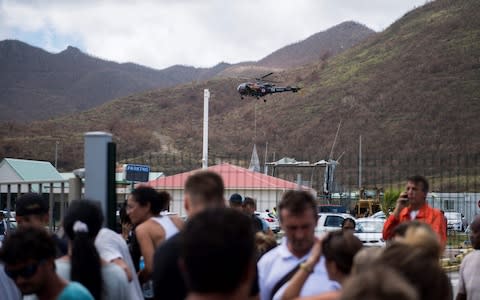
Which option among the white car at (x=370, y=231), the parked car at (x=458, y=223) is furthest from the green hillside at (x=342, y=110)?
the white car at (x=370, y=231)

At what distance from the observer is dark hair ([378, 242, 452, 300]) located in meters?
2.99

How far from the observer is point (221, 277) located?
2.62m

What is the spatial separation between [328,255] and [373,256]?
3.68 feet

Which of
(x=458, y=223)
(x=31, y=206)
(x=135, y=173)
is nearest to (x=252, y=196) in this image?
(x=135, y=173)

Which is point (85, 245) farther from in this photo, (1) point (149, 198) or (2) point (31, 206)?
(2) point (31, 206)

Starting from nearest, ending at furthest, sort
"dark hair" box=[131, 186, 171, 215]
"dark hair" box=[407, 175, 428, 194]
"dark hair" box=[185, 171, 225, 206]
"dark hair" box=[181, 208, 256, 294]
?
"dark hair" box=[181, 208, 256, 294]
"dark hair" box=[185, 171, 225, 206]
"dark hair" box=[131, 186, 171, 215]
"dark hair" box=[407, 175, 428, 194]

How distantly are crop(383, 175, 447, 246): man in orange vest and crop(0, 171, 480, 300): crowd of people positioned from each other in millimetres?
16

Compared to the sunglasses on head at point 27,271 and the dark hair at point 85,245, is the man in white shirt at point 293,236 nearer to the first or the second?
the dark hair at point 85,245

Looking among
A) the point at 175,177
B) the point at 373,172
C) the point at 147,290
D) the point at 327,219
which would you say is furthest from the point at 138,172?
the point at 327,219

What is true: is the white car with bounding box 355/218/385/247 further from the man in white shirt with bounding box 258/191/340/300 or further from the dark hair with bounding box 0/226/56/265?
the dark hair with bounding box 0/226/56/265

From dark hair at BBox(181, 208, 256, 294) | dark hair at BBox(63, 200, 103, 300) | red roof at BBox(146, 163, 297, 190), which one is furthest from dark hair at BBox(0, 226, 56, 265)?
red roof at BBox(146, 163, 297, 190)

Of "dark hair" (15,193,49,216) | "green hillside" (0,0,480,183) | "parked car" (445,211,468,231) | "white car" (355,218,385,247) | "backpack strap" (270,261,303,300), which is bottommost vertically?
"white car" (355,218,385,247)

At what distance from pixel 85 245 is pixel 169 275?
31.7 inches

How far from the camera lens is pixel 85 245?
4.86 m
